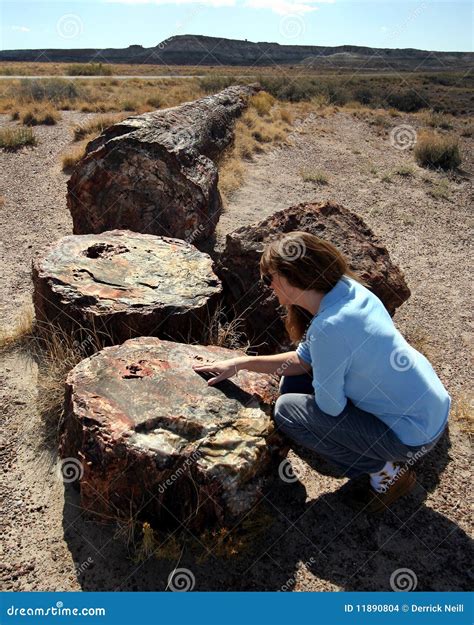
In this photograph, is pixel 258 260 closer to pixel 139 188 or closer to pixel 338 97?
pixel 139 188

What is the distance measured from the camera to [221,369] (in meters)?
2.86

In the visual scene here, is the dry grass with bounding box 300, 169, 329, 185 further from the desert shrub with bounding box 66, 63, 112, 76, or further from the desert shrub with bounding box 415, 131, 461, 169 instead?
the desert shrub with bounding box 66, 63, 112, 76

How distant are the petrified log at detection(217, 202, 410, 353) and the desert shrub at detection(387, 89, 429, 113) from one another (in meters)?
20.4

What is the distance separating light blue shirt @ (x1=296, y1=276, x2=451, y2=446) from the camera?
2.38m

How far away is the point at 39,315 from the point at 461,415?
3.17 m

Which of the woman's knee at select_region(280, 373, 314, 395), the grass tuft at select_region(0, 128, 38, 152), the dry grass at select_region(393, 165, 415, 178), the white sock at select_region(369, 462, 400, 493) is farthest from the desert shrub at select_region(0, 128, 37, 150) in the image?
the white sock at select_region(369, 462, 400, 493)

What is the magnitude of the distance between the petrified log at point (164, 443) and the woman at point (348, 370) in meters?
0.25

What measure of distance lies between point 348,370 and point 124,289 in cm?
181

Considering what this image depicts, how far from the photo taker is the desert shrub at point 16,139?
388 inches

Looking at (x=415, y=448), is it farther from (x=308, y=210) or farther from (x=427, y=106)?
(x=427, y=106)

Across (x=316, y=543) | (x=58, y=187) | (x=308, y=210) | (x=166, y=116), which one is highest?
(x=166, y=116)

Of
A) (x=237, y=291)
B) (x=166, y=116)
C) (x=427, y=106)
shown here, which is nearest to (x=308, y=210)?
(x=237, y=291)

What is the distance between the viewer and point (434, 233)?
7.56 m

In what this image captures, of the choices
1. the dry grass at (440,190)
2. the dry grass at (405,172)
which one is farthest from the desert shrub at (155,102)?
the dry grass at (440,190)
